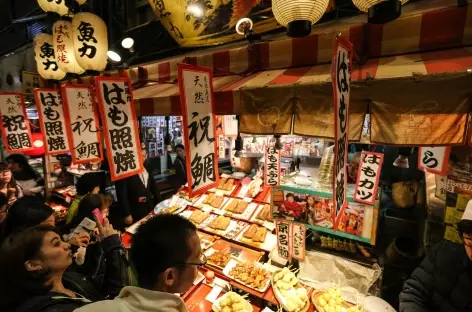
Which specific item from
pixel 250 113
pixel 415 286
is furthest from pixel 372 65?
pixel 415 286

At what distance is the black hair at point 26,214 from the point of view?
3.81 m

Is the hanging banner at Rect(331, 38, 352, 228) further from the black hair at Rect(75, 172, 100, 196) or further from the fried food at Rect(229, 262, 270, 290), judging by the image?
the black hair at Rect(75, 172, 100, 196)

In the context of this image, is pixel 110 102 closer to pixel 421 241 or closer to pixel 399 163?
pixel 399 163

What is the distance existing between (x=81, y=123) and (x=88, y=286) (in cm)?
345

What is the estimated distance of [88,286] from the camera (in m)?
2.92

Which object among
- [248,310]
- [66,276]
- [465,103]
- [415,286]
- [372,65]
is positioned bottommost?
[248,310]

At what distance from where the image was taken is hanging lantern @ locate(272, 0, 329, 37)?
2.70m

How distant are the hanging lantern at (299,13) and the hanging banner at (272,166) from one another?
8.96ft

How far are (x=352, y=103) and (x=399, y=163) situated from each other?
2650 millimetres

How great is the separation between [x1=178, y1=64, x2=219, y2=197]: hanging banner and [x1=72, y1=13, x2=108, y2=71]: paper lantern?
3965 millimetres

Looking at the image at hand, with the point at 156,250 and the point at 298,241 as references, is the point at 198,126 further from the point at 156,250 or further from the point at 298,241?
the point at 298,241

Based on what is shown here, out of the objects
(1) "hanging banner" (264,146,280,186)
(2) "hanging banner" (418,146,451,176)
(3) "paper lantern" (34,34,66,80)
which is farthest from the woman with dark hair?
(2) "hanging banner" (418,146,451,176)

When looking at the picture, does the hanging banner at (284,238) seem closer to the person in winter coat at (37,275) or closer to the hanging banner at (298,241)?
the hanging banner at (298,241)

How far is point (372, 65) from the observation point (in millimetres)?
3195
